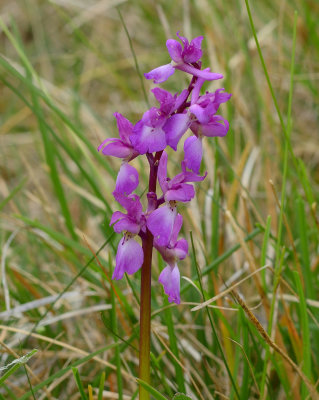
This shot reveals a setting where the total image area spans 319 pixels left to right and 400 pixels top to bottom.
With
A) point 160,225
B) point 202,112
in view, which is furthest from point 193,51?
point 160,225

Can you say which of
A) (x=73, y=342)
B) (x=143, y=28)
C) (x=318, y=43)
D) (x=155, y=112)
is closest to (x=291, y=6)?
(x=318, y=43)

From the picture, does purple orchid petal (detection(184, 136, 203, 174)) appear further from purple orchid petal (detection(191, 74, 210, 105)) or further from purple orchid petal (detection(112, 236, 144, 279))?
purple orchid petal (detection(112, 236, 144, 279))

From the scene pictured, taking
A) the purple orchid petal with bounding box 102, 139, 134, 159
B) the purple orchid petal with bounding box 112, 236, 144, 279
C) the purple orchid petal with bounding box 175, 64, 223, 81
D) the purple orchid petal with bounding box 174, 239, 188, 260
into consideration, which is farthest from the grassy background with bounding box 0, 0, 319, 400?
the purple orchid petal with bounding box 175, 64, 223, 81

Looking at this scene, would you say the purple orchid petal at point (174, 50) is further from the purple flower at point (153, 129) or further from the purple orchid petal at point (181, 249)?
the purple orchid petal at point (181, 249)

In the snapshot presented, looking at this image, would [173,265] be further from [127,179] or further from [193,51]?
[193,51]

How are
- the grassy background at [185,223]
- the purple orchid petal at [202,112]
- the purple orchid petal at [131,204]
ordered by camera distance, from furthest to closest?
the grassy background at [185,223] → the purple orchid petal at [131,204] → the purple orchid petal at [202,112]

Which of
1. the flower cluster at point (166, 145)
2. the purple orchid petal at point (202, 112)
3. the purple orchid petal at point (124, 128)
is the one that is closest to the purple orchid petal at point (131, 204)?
the flower cluster at point (166, 145)

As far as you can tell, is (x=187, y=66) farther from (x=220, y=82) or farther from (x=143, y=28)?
(x=143, y=28)


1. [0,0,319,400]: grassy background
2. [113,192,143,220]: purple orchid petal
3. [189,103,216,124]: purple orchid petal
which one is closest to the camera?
[189,103,216,124]: purple orchid petal

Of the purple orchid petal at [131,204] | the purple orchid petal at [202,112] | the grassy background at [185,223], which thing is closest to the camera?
the purple orchid petal at [202,112]
